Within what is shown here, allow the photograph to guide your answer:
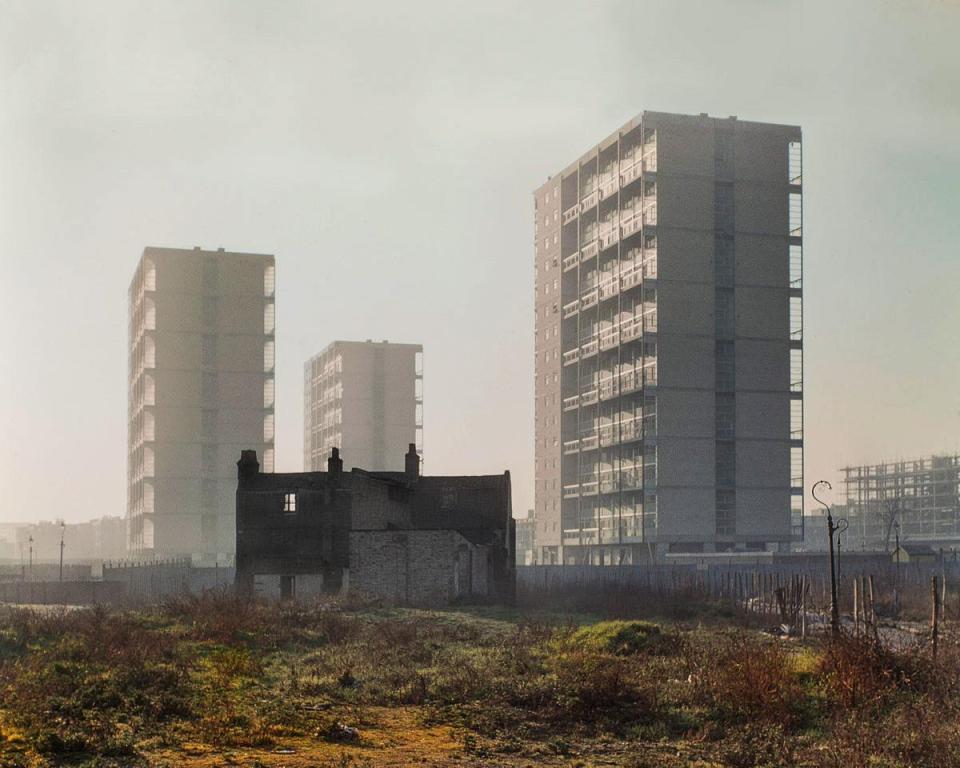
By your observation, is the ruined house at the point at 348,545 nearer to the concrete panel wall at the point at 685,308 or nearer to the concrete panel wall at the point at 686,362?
the concrete panel wall at the point at 686,362

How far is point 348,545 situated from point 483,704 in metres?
30.9

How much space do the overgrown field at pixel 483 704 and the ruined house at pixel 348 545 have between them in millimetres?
21471

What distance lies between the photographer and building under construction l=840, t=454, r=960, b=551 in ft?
453

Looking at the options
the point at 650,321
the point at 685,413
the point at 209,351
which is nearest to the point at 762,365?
the point at 685,413

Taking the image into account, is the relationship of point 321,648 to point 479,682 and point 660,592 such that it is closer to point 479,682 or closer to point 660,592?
point 479,682

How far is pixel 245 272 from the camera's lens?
401ft

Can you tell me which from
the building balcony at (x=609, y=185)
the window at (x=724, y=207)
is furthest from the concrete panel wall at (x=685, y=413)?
the building balcony at (x=609, y=185)

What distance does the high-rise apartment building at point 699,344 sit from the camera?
300ft

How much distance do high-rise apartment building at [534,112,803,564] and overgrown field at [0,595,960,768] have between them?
211 ft

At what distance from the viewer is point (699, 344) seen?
9231 cm

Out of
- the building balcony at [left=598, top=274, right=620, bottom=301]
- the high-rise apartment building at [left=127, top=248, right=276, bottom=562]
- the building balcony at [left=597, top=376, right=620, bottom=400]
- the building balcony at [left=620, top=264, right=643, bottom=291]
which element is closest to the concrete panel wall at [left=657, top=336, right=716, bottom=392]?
the building balcony at [left=620, top=264, right=643, bottom=291]

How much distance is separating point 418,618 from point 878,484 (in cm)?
12528

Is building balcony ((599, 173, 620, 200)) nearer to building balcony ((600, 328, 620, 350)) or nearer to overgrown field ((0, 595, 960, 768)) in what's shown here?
building balcony ((600, 328, 620, 350))

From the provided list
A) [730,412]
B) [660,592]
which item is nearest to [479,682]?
[660,592]
